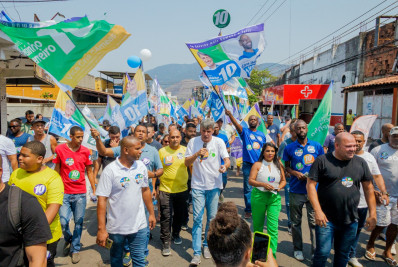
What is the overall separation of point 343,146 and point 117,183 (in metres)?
2.53

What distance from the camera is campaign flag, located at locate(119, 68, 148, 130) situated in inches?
265

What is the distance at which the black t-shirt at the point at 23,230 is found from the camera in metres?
2.08

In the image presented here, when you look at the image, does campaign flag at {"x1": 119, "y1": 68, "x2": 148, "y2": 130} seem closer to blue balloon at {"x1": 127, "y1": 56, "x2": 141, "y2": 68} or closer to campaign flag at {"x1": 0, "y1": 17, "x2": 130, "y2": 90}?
campaign flag at {"x1": 0, "y1": 17, "x2": 130, "y2": 90}

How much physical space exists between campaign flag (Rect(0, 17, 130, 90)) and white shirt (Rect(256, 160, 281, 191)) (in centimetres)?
266

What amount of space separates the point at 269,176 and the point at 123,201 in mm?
2106

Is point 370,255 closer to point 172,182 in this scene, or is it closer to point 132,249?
point 172,182

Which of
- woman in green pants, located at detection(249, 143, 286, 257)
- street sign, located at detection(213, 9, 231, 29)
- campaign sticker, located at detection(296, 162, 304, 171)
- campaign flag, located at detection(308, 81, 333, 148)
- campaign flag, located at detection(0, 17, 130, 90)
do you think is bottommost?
woman in green pants, located at detection(249, 143, 286, 257)

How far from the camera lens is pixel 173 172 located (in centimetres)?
511

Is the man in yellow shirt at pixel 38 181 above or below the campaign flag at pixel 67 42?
below

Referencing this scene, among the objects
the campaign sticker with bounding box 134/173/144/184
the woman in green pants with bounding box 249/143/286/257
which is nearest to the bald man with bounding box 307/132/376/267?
the woman in green pants with bounding box 249/143/286/257

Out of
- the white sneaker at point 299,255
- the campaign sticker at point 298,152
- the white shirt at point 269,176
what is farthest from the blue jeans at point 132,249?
the campaign sticker at point 298,152

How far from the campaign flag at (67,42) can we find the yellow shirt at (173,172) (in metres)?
1.86

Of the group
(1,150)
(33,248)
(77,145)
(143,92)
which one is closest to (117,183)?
(33,248)

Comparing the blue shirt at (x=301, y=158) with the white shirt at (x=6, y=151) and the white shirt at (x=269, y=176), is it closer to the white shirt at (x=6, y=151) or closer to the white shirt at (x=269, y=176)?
the white shirt at (x=269, y=176)
